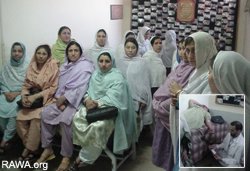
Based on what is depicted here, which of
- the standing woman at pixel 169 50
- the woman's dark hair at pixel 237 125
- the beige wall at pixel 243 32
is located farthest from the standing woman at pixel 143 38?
the woman's dark hair at pixel 237 125

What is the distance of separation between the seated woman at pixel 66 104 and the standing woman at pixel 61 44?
1.95 ft

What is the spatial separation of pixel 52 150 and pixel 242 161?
1.73 metres

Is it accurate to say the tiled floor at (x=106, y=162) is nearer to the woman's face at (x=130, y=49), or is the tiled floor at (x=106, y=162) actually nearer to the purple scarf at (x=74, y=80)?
the purple scarf at (x=74, y=80)

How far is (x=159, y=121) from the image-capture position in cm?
169

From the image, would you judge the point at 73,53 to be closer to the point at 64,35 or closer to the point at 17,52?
the point at 17,52

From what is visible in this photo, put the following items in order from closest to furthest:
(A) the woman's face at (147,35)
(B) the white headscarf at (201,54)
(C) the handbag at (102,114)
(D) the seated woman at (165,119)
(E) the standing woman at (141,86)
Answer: (B) the white headscarf at (201,54) < (D) the seated woman at (165,119) < (C) the handbag at (102,114) < (E) the standing woman at (141,86) < (A) the woman's face at (147,35)

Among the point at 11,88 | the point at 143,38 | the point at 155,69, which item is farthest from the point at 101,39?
the point at 11,88

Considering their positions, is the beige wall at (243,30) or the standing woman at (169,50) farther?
the beige wall at (243,30)

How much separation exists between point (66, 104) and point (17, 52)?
2.19ft

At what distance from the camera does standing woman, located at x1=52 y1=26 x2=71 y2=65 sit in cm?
301

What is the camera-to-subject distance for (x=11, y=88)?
2.43 m

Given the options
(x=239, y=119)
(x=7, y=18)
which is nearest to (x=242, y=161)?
(x=239, y=119)

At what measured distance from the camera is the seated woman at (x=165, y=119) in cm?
158

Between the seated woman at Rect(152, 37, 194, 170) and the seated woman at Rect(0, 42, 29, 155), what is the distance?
115 centimetres
